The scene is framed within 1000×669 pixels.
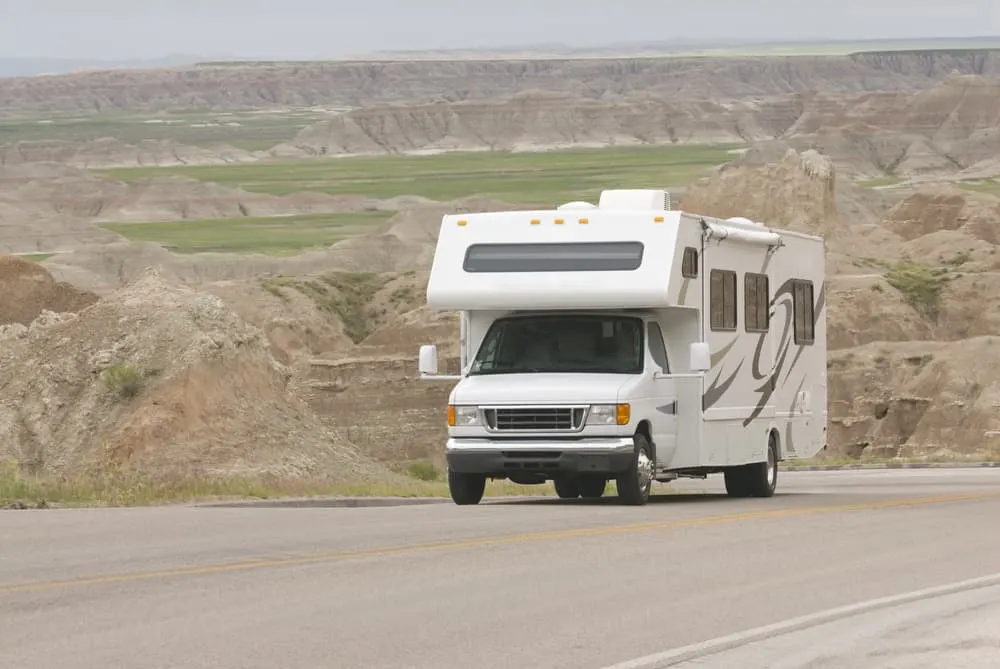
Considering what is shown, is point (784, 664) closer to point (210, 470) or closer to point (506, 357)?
point (506, 357)

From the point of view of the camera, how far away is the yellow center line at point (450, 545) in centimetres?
1398

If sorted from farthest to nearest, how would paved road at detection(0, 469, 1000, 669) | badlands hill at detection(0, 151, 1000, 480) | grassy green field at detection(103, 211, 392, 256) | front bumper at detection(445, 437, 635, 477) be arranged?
grassy green field at detection(103, 211, 392, 256), badlands hill at detection(0, 151, 1000, 480), front bumper at detection(445, 437, 635, 477), paved road at detection(0, 469, 1000, 669)

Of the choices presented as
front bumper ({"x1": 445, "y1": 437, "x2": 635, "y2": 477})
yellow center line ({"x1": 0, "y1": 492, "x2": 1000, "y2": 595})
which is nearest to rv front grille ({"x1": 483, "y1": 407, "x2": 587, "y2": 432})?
front bumper ({"x1": 445, "y1": 437, "x2": 635, "y2": 477})

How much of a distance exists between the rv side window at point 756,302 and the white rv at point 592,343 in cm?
46

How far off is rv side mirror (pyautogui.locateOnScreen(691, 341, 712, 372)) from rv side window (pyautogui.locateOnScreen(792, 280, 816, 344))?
4527 millimetres

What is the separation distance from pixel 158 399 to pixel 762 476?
1087cm

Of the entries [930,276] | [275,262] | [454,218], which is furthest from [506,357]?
[275,262]

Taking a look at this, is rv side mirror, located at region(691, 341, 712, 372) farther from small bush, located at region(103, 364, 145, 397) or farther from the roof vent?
small bush, located at region(103, 364, 145, 397)

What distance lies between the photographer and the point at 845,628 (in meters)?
12.3

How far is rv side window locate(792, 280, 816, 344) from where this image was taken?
2655 cm

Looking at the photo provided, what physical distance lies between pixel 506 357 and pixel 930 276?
71063mm

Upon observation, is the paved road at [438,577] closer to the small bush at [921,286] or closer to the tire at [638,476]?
the tire at [638,476]

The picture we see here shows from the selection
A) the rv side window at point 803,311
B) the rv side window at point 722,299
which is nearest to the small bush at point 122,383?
the rv side window at point 803,311

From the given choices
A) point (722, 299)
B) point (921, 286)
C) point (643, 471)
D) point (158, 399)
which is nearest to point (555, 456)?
point (643, 471)
